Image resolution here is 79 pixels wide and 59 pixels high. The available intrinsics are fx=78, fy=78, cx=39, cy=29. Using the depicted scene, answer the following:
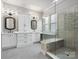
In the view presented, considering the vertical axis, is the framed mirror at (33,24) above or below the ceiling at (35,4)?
below

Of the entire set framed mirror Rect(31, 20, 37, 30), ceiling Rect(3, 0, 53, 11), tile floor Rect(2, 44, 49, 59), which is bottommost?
tile floor Rect(2, 44, 49, 59)

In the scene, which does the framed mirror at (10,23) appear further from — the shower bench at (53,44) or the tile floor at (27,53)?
the shower bench at (53,44)

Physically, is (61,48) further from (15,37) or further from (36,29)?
(15,37)

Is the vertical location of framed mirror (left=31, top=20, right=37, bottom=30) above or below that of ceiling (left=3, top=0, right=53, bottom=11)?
below

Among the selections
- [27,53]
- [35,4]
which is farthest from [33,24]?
[27,53]

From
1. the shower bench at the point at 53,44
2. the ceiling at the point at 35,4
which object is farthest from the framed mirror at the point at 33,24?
the shower bench at the point at 53,44

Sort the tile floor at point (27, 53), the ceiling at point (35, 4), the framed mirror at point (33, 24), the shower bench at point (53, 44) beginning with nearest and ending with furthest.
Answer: the tile floor at point (27, 53) < the ceiling at point (35, 4) < the framed mirror at point (33, 24) < the shower bench at point (53, 44)

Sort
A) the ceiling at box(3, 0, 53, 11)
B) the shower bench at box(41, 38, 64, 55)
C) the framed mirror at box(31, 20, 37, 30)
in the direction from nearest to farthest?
the ceiling at box(3, 0, 53, 11) → the framed mirror at box(31, 20, 37, 30) → the shower bench at box(41, 38, 64, 55)

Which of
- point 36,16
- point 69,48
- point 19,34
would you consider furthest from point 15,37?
point 69,48

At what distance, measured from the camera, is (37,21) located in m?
2.88

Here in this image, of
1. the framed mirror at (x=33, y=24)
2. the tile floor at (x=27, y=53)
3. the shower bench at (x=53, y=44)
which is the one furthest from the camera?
the shower bench at (x=53, y=44)

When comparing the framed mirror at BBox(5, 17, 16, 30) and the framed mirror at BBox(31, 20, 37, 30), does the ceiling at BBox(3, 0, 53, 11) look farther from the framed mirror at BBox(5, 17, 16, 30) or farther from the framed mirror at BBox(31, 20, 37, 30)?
the framed mirror at BBox(5, 17, 16, 30)

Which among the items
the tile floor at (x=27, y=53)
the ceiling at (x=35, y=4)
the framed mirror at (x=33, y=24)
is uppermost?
the ceiling at (x=35, y=4)

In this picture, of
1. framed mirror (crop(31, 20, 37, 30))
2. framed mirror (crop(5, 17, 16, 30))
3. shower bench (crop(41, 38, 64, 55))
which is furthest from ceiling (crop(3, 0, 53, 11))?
shower bench (crop(41, 38, 64, 55))
